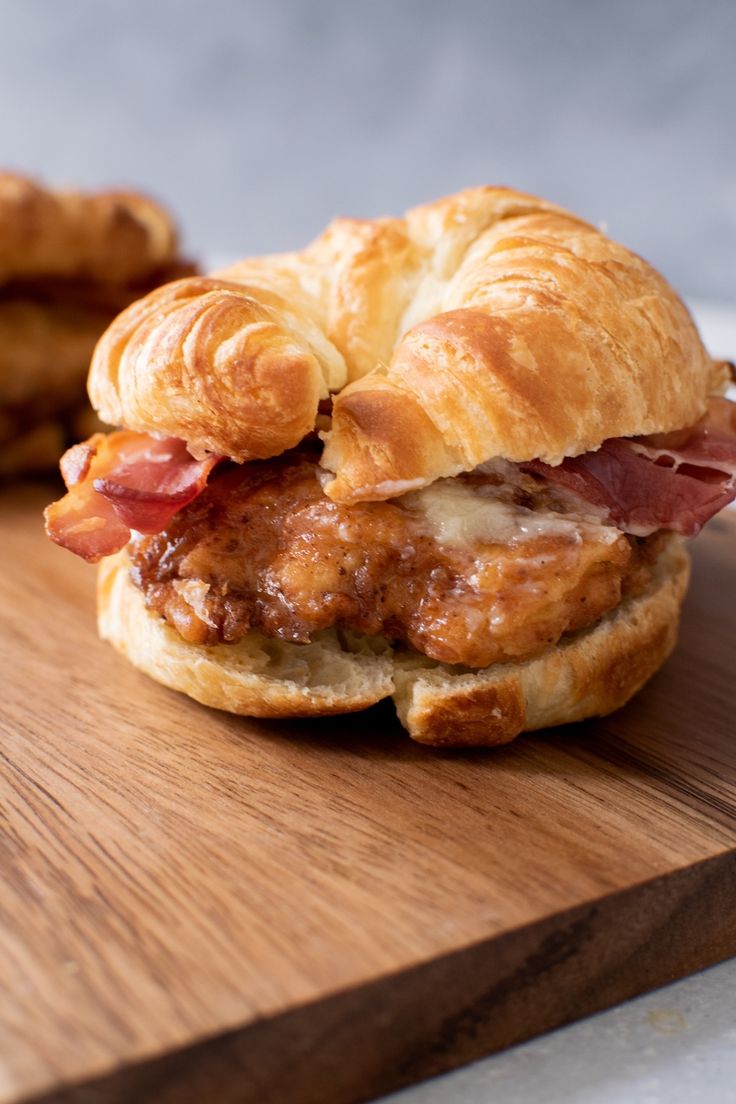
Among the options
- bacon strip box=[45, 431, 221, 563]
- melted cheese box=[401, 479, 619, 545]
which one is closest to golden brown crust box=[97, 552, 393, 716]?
bacon strip box=[45, 431, 221, 563]

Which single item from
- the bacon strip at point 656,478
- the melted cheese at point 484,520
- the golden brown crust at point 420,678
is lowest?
A: the golden brown crust at point 420,678

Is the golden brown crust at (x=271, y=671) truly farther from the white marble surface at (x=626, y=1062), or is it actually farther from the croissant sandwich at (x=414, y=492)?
the white marble surface at (x=626, y=1062)

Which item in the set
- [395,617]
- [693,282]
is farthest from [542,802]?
[693,282]

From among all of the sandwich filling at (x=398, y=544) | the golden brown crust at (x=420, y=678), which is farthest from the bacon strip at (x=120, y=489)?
the golden brown crust at (x=420, y=678)

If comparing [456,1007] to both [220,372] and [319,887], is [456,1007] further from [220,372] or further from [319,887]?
[220,372]

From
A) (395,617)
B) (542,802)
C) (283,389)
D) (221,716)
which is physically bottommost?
(221,716)

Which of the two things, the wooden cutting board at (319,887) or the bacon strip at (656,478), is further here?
the bacon strip at (656,478)

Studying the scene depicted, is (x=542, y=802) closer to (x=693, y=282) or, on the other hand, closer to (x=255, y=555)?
(x=255, y=555)
